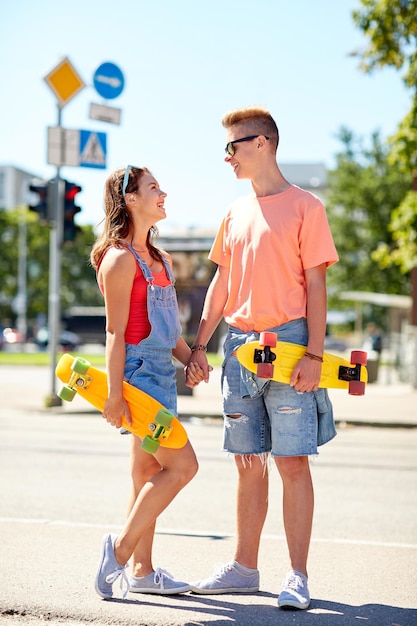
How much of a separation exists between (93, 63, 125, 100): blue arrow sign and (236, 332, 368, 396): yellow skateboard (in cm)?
1077

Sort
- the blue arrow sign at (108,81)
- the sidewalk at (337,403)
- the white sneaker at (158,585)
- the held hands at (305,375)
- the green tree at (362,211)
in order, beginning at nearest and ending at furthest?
1. the held hands at (305,375)
2. the white sneaker at (158,585)
3. the sidewalk at (337,403)
4. the blue arrow sign at (108,81)
5. the green tree at (362,211)

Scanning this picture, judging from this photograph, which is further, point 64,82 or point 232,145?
point 64,82

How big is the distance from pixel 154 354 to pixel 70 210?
10.8 meters

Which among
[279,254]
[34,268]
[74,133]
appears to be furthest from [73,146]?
[34,268]

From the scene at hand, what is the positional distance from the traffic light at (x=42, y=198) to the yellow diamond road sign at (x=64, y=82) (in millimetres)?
1244

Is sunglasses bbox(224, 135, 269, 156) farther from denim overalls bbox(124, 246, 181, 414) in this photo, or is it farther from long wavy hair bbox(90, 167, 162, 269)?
denim overalls bbox(124, 246, 181, 414)

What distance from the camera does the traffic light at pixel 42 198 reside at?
1414 cm

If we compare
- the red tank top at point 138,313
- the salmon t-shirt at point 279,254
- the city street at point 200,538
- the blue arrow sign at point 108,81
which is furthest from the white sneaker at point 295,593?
the blue arrow sign at point 108,81

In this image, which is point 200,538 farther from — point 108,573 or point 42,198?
point 42,198

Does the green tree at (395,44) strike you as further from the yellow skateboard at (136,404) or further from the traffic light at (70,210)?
the yellow skateboard at (136,404)

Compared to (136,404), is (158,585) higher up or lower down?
lower down

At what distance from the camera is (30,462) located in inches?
331

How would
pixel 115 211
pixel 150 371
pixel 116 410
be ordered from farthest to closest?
pixel 115 211 → pixel 150 371 → pixel 116 410

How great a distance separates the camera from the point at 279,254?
159 inches
